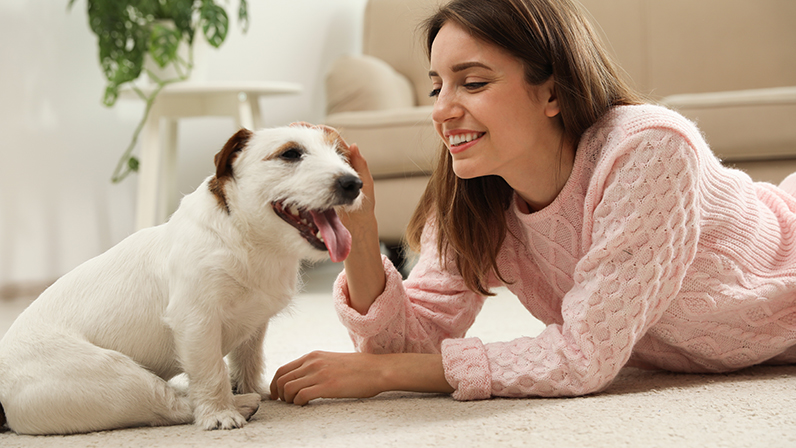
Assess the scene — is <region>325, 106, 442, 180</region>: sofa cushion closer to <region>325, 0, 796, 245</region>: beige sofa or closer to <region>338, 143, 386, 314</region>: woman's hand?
<region>325, 0, 796, 245</region>: beige sofa

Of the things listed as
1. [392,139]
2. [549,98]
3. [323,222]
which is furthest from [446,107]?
[392,139]

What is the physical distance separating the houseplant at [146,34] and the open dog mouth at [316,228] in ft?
5.98

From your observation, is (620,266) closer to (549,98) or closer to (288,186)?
(549,98)

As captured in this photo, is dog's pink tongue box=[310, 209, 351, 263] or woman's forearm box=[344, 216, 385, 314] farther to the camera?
woman's forearm box=[344, 216, 385, 314]

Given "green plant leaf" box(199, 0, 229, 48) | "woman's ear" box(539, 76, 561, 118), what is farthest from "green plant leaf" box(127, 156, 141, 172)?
"woman's ear" box(539, 76, 561, 118)

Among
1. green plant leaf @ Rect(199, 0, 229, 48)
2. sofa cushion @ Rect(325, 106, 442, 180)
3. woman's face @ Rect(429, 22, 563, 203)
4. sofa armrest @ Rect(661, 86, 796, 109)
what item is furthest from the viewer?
green plant leaf @ Rect(199, 0, 229, 48)

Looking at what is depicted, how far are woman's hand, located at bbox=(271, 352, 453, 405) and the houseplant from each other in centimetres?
182

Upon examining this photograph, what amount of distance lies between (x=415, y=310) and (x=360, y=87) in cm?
175

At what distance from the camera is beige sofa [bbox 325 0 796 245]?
8.00 ft

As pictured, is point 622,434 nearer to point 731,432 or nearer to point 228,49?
point 731,432

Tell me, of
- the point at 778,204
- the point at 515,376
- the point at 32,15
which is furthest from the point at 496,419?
the point at 32,15

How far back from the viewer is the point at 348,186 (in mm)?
967

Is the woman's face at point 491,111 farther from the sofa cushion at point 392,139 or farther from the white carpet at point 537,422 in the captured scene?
the sofa cushion at point 392,139

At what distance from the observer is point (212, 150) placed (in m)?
3.52
